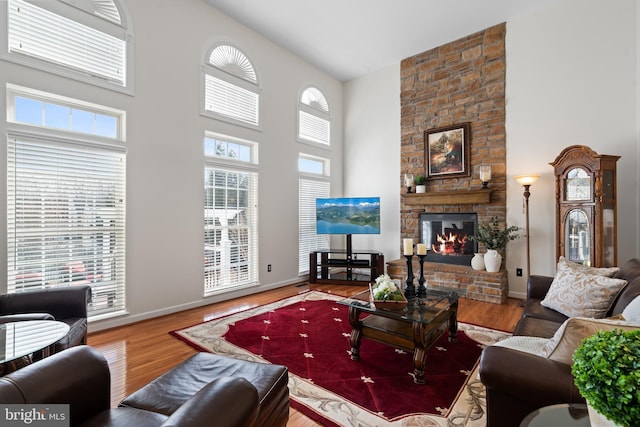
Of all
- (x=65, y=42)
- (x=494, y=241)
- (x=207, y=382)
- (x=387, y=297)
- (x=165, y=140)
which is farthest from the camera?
(x=494, y=241)

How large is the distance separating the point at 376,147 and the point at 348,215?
1.61 meters

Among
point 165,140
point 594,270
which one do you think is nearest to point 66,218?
point 165,140

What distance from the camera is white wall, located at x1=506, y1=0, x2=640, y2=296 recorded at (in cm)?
369

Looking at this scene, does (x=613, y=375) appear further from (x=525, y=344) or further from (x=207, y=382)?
(x=207, y=382)

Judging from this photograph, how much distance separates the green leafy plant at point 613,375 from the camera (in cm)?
74

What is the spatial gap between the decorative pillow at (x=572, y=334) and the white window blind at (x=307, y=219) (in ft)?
14.4

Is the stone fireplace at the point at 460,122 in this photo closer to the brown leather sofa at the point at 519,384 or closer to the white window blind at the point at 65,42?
the brown leather sofa at the point at 519,384

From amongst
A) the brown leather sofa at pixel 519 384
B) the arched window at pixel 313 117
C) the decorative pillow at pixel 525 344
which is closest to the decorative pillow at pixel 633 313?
the decorative pillow at pixel 525 344

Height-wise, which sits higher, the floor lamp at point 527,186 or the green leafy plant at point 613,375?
the floor lamp at point 527,186

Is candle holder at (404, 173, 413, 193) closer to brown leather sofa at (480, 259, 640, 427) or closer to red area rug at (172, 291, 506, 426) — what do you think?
red area rug at (172, 291, 506, 426)

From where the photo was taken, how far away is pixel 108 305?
3.26 metres

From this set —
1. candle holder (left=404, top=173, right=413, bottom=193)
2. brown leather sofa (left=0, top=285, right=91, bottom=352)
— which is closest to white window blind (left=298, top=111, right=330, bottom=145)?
candle holder (left=404, top=173, right=413, bottom=193)

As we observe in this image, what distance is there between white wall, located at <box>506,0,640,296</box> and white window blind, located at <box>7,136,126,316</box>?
5.17m

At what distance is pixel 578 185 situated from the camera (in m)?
3.63
